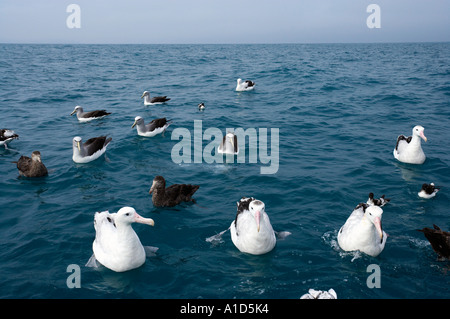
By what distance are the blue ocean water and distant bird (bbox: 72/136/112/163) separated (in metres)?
0.30

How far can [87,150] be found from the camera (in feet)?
47.7

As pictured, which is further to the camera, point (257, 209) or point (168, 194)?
point (168, 194)

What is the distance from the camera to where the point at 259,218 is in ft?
26.3

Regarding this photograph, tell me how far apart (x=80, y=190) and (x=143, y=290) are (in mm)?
5884

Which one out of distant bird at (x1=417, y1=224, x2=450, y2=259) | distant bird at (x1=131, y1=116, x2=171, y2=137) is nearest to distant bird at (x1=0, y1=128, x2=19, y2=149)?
distant bird at (x1=131, y1=116, x2=171, y2=137)

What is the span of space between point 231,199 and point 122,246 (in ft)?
14.4

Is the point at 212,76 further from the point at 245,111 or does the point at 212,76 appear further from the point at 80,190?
the point at 80,190

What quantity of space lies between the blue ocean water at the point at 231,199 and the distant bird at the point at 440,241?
247 millimetres

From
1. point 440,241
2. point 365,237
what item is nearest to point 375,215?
point 365,237

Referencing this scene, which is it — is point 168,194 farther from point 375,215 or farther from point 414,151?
point 414,151

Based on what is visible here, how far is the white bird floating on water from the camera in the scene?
7891 millimetres

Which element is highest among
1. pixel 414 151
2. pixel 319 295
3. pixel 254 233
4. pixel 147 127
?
pixel 147 127

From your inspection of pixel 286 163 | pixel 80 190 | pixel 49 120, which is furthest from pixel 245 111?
pixel 80 190

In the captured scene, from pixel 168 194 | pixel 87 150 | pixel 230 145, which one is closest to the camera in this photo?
pixel 168 194
